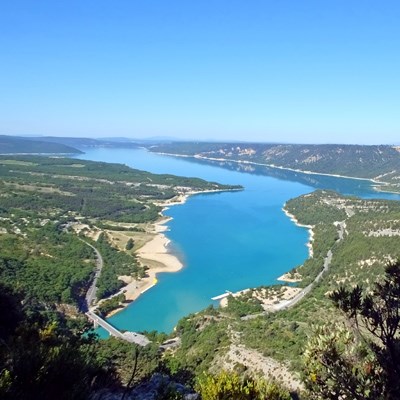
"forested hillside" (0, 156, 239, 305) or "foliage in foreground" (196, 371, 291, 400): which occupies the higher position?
"foliage in foreground" (196, 371, 291, 400)

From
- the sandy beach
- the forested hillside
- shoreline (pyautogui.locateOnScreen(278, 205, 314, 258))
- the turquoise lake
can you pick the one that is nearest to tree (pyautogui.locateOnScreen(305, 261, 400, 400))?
the turquoise lake

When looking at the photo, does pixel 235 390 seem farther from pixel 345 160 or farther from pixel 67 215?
pixel 345 160

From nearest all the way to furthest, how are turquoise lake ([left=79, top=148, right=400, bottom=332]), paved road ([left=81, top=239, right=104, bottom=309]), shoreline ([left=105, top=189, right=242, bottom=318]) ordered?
turquoise lake ([left=79, top=148, right=400, bottom=332]) → paved road ([left=81, top=239, right=104, bottom=309]) → shoreline ([left=105, top=189, right=242, bottom=318])

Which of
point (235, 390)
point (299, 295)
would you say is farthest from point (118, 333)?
point (235, 390)

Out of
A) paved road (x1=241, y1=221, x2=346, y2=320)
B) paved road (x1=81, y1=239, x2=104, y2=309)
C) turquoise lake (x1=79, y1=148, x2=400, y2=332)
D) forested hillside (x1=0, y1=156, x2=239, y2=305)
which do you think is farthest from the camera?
forested hillside (x1=0, y1=156, x2=239, y2=305)

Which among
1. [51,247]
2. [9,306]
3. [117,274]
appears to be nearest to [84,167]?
[51,247]

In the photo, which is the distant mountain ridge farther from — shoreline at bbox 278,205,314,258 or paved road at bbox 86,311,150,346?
paved road at bbox 86,311,150,346
